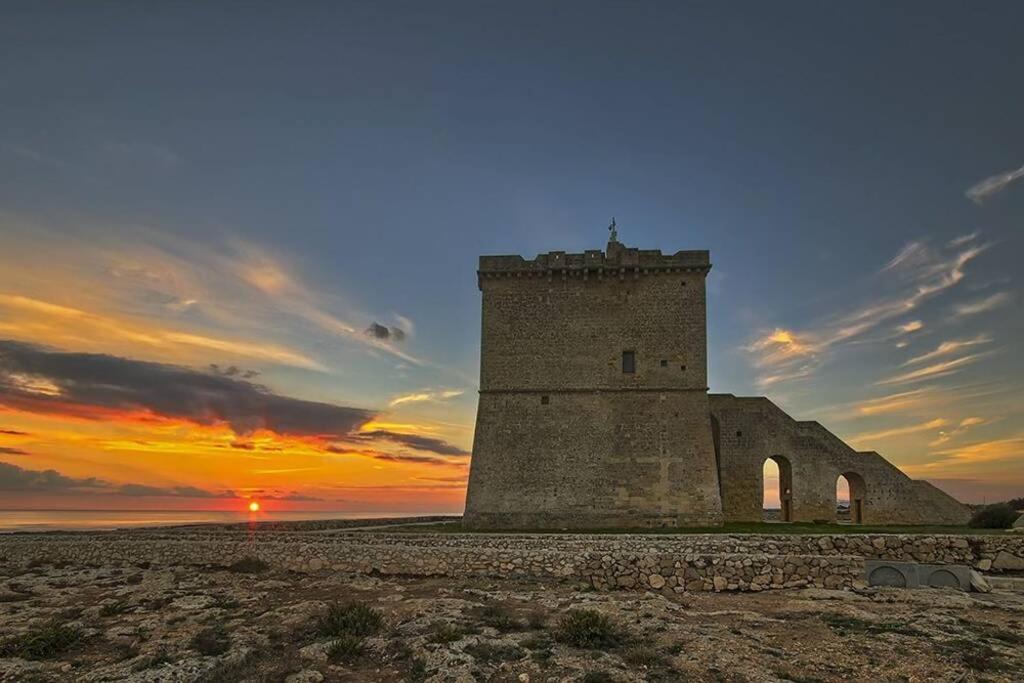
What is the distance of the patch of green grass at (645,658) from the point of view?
33.6 ft

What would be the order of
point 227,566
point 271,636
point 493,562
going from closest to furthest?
1. point 271,636
2. point 493,562
3. point 227,566

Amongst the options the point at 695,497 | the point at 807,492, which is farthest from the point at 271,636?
the point at 807,492

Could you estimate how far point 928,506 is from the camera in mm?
25172

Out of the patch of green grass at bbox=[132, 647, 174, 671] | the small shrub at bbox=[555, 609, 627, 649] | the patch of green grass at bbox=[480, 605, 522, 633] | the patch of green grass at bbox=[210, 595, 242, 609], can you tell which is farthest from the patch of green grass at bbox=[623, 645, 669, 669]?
the patch of green grass at bbox=[210, 595, 242, 609]

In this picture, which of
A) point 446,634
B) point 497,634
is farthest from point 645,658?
point 446,634

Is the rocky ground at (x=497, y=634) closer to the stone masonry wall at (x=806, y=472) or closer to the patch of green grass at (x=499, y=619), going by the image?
the patch of green grass at (x=499, y=619)

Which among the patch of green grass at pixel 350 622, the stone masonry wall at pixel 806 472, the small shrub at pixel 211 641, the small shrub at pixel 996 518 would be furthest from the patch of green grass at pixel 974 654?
the small shrub at pixel 996 518

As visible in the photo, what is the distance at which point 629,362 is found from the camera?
26.5 m

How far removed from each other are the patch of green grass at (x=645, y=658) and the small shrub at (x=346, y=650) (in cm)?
453

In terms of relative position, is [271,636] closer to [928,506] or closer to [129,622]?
[129,622]

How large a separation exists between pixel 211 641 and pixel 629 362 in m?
18.7

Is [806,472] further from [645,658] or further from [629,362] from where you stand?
[645,658]

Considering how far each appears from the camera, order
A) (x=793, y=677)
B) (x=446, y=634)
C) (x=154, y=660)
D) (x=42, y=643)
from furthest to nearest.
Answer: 1. (x=446, y=634)
2. (x=42, y=643)
3. (x=154, y=660)
4. (x=793, y=677)

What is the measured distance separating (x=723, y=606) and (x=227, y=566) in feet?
47.2
